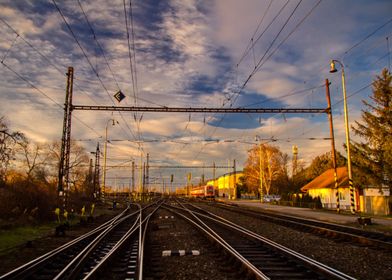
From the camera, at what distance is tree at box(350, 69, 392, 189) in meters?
33.5

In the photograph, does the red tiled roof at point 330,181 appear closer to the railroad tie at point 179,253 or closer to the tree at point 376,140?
the tree at point 376,140

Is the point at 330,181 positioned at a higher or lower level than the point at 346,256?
higher

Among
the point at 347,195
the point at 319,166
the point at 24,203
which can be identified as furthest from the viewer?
the point at 319,166

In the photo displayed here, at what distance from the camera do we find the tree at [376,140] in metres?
33.5

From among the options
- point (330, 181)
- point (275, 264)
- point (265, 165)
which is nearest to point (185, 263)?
point (275, 264)

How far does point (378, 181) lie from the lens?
1319 inches

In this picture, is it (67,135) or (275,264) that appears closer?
(275,264)

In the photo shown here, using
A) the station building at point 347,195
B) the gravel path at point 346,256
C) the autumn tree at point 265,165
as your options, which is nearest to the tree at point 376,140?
the station building at point 347,195

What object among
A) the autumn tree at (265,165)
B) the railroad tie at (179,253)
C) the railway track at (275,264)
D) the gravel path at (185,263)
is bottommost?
the gravel path at (185,263)

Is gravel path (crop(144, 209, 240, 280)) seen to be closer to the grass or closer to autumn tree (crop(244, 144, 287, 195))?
the grass

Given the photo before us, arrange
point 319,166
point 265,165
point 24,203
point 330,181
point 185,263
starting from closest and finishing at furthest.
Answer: point 185,263, point 24,203, point 330,181, point 265,165, point 319,166

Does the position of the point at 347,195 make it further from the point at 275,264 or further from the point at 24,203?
the point at 275,264

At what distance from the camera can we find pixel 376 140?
34656 millimetres

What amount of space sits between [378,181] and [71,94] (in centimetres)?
2807
